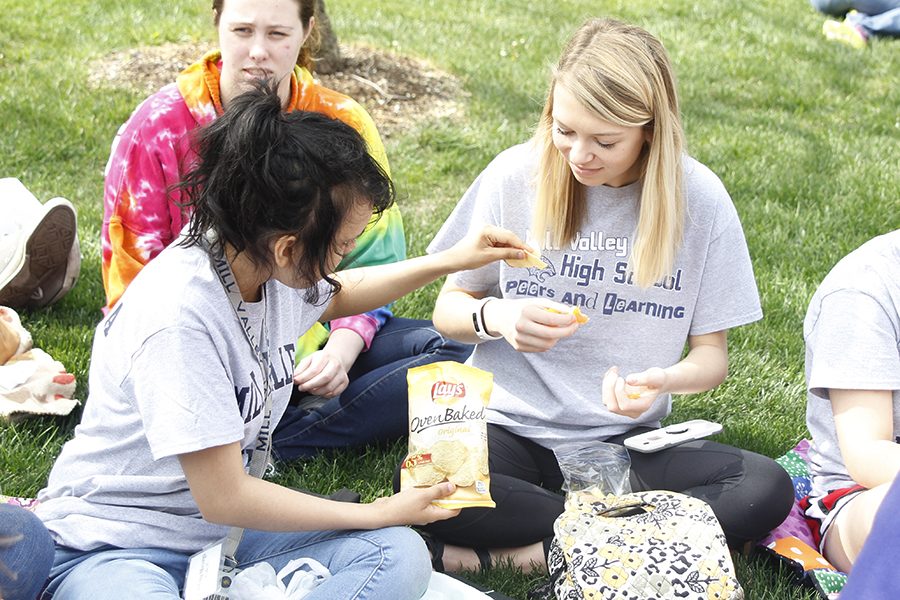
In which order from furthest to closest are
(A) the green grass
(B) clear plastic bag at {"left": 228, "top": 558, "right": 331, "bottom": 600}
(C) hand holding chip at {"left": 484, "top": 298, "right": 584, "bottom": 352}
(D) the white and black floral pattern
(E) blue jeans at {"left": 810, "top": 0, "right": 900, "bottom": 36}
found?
(E) blue jeans at {"left": 810, "top": 0, "right": 900, "bottom": 36}, (A) the green grass, (C) hand holding chip at {"left": 484, "top": 298, "right": 584, "bottom": 352}, (D) the white and black floral pattern, (B) clear plastic bag at {"left": 228, "top": 558, "right": 331, "bottom": 600}

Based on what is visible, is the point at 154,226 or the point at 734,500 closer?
the point at 734,500

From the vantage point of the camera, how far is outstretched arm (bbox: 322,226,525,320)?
9.71ft

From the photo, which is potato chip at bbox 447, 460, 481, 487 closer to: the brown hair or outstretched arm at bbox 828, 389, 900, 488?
outstretched arm at bbox 828, 389, 900, 488

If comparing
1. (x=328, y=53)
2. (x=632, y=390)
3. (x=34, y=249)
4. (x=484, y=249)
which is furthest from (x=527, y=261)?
(x=328, y=53)

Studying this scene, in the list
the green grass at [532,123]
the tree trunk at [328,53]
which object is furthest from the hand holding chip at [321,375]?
the tree trunk at [328,53]

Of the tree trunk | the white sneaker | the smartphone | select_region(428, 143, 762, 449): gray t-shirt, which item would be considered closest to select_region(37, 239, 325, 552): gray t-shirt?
select_region(428, 143, 762, 449): gray t-shirt

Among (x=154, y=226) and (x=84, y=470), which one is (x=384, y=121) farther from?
(x=84, y=470)

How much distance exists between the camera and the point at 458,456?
108 inches

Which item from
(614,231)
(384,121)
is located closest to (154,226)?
(614,231)

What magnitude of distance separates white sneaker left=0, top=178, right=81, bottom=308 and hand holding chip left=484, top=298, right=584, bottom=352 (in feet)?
6.53

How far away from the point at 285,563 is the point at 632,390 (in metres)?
Answer: 1.01

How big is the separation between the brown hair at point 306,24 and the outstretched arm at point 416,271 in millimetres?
1041

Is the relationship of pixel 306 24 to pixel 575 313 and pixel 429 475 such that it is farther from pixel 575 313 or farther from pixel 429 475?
pixel 429 475

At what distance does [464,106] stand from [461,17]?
217 cm
